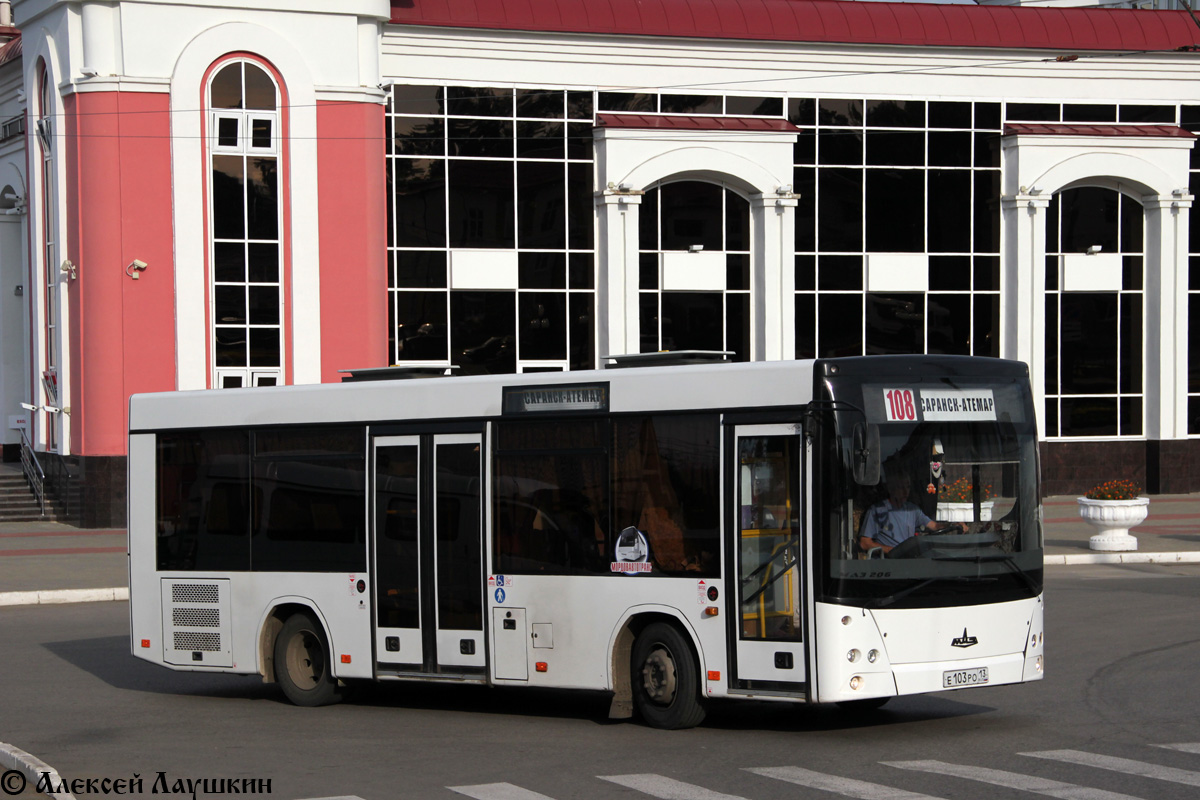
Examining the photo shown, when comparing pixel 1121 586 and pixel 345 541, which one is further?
pixel 1121 586

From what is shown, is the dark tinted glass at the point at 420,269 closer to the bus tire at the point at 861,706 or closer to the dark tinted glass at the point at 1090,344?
the dark tinted glass at the point at 1090,344

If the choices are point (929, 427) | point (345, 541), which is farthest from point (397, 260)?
point (929, 427)

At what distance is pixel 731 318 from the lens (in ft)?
114

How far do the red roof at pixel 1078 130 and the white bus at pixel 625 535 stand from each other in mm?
26267

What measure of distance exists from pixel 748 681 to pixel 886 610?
104 cm

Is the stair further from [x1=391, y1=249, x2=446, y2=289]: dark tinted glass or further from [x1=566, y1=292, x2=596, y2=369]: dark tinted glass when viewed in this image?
[x1=566, y1=292, x2=596, y2=369]: dark tinted glass

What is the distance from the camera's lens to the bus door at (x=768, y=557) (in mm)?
9938

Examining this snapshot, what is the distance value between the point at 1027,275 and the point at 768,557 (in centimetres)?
2737

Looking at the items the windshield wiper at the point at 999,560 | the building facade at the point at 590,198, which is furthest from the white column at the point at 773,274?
the windshield wiper at the point at 999,560

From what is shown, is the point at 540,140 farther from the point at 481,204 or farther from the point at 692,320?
the point at 692,320

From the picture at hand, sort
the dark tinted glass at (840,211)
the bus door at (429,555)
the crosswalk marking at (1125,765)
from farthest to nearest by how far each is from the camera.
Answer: the dark tinted glass at (840,211)
the bus door at (429,555)
the crosswalk marking at (1125,765)

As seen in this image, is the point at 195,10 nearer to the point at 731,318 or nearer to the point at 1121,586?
the point at 731,318

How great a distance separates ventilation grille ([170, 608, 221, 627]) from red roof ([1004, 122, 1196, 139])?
88.7 ft

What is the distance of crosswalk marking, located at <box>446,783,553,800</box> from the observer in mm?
8347
